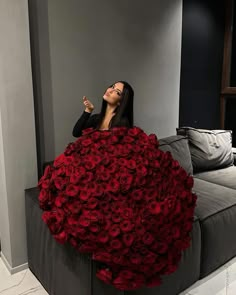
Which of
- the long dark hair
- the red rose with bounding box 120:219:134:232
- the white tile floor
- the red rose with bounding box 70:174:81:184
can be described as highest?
the long dark hair

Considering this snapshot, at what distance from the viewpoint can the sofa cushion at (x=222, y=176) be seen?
8.56 ft

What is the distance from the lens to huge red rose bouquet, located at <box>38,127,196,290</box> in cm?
133

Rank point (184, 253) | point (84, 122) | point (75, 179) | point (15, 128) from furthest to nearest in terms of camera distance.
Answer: point (84, 122) < point (15, 128) < point (184, 253) < point (75, 179)

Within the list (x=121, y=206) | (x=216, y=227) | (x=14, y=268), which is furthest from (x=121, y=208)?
(x=14, y=268)

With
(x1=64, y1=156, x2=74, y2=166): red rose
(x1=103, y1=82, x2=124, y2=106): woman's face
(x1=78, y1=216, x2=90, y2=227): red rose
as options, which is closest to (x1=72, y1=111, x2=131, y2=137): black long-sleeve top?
(x1=103, y1=82, x2=124, y2=106): woman's face

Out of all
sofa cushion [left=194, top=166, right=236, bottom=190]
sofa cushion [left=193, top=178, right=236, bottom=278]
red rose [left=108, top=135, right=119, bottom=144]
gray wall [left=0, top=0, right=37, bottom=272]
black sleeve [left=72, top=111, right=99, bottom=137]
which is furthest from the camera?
sofa cushion [left=194, top=166, right=236, bottom=190]

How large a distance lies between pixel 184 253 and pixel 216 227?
34cm

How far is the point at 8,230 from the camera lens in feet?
6.75

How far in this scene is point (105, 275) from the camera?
4.52 ft

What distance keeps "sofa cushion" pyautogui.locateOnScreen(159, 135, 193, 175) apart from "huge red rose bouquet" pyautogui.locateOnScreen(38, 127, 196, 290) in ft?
3.53

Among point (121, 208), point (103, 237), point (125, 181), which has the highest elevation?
point (125, 181)

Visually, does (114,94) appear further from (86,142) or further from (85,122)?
(86,142)

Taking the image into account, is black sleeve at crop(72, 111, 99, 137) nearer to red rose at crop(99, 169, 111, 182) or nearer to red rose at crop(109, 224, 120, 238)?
red rose at crop(99, 169, 111, 182)

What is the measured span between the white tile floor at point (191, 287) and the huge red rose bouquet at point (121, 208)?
25.3 inches
